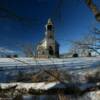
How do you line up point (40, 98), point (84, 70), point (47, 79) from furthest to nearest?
point (84, 70) → point (47, 79) → point (40, 98)

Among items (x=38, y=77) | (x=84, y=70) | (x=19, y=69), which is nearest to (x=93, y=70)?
(x=84, y=70)

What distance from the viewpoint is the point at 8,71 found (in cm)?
773

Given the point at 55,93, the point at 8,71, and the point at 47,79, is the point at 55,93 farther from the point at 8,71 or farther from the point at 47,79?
the point at 8,71

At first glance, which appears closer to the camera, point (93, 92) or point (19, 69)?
point (93, 92)

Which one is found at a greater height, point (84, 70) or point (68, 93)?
point (84, 70)

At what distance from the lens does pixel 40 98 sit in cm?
683

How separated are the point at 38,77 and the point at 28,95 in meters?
0.61

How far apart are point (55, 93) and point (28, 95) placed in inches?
25.5

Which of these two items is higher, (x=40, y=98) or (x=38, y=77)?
(x=38, y=77)

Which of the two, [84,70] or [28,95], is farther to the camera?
[84,70]

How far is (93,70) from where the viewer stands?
7.61 meters

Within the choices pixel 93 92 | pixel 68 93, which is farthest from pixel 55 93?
pixel 93 92

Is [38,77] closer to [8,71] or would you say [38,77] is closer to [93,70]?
[8,71]

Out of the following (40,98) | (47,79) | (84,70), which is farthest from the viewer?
(84,70)
